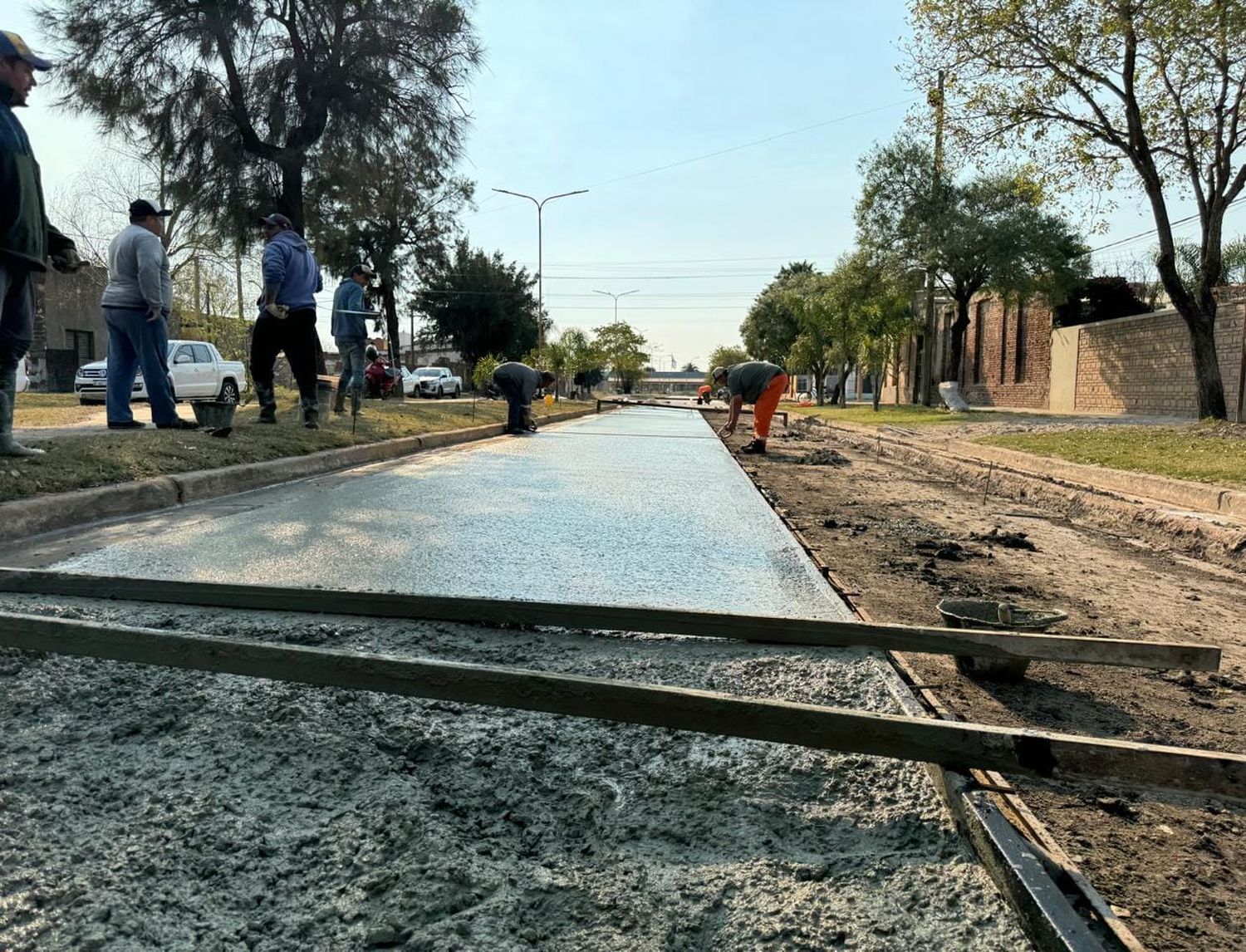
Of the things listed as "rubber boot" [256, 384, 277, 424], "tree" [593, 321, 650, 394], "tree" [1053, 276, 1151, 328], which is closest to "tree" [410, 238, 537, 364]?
"tree" [593, 321, 650, 394]

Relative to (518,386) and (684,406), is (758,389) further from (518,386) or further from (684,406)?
(684,406)

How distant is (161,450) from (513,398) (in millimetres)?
8660

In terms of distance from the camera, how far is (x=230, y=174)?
21016 millimetres

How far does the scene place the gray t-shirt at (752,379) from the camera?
13789 millimetres

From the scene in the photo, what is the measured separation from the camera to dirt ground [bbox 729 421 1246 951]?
5.92 feet

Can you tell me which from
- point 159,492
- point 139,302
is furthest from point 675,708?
point 139,302

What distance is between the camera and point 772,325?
7019 centimetres

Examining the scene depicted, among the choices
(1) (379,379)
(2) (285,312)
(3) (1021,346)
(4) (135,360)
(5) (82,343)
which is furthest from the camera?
(5) (82,343)

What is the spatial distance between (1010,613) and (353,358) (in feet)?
32.7

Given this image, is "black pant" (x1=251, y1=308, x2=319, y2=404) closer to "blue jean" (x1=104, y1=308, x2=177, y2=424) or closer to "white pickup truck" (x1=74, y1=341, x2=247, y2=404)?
"blue jean" (x1=104, y1=308, x2=177, y2=424)

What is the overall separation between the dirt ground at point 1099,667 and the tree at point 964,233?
78.5ft

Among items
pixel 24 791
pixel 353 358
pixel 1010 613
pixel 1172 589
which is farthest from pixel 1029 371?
pixel 24 791

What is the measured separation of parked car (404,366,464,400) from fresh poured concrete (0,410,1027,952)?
4127 cm

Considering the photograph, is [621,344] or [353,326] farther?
[621,344]
